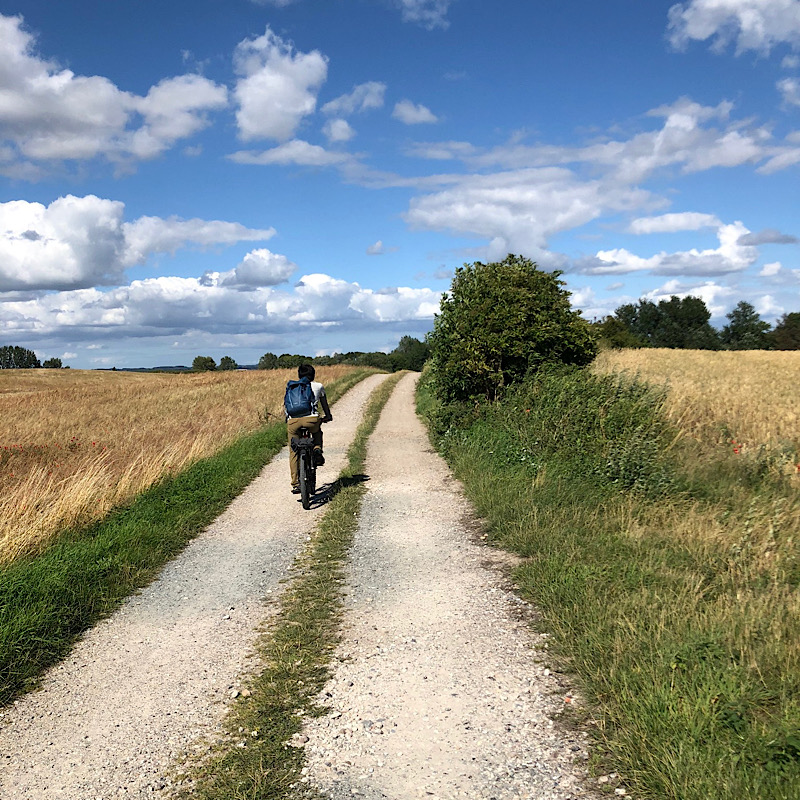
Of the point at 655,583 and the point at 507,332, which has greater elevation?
the point at 507,332

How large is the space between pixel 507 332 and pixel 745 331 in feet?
320

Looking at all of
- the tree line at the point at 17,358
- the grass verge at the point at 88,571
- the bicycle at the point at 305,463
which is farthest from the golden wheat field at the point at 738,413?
the tree line at the point at 17,358

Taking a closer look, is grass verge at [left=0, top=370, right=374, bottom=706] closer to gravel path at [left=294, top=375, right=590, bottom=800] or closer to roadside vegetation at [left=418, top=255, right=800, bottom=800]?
gravel path at [left=294, top=375, right=590, bottom=800]

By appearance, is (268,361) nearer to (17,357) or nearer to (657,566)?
(17,357)

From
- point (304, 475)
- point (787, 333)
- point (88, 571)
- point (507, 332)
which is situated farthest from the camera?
point (787, 333)

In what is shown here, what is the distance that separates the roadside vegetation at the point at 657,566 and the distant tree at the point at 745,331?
297 ft

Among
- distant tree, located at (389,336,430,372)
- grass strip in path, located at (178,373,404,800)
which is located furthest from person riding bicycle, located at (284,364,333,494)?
distant tree, located at (389,336,430,372)

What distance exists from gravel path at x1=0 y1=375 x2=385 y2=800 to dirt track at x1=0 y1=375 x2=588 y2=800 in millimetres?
12

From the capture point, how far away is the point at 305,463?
33.8 feet

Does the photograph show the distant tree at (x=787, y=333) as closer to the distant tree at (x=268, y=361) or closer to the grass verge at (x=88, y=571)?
the distant tree at (x=268, y=361)

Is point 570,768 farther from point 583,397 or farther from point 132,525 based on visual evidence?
point 583,397

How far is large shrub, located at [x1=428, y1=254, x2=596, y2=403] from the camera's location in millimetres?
14695

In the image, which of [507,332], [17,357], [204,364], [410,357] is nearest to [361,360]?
[410,357]

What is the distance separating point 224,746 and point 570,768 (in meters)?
2.00
